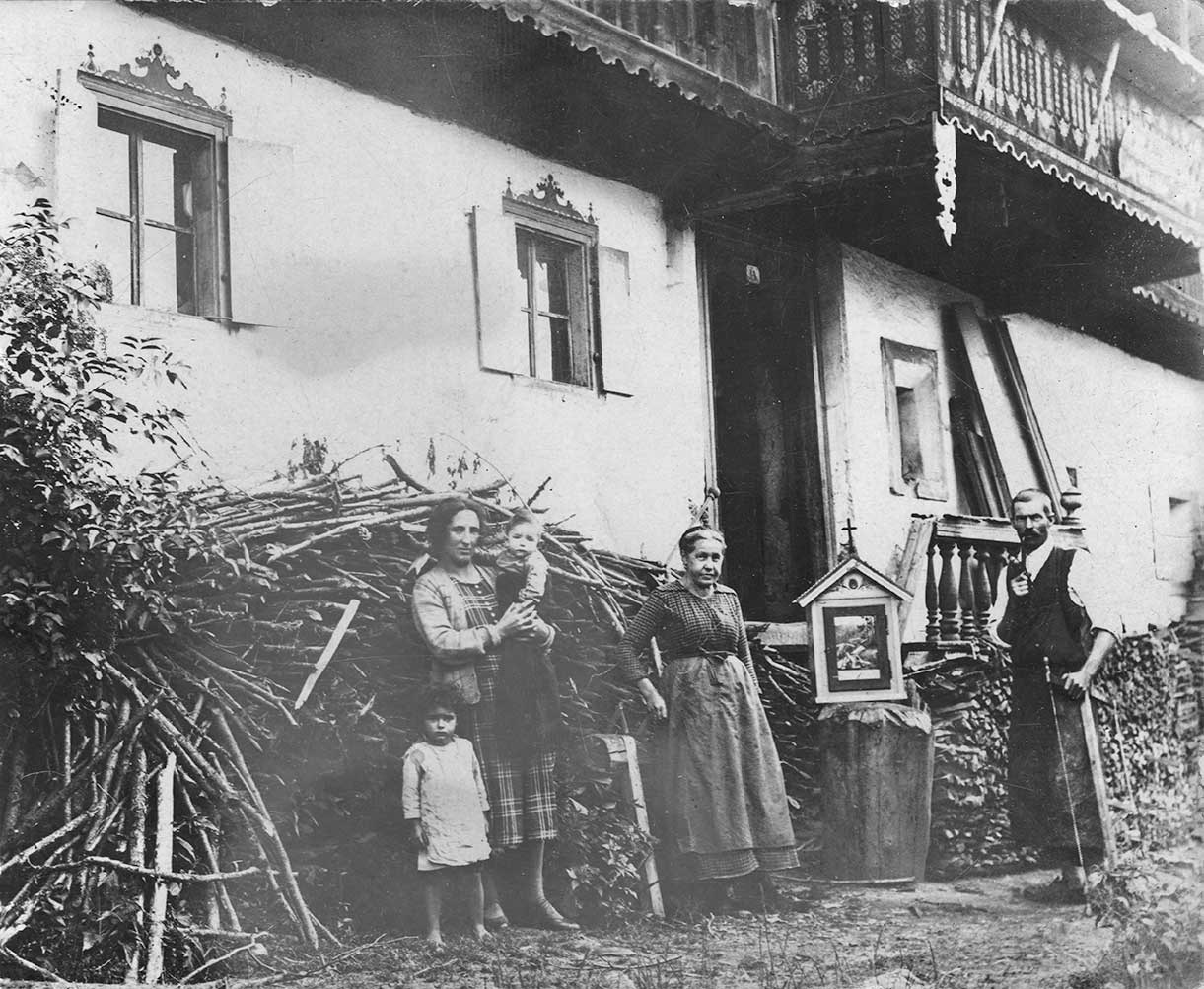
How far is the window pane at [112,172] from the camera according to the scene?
4.71m

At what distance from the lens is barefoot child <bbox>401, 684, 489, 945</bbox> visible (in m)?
5.07

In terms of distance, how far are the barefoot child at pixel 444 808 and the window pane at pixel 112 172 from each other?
2022 mm

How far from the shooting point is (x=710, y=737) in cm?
586

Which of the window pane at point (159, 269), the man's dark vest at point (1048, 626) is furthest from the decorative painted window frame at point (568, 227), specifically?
the man's dark vest at point (1048, 626)

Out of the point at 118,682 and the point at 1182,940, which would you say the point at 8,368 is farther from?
the point at 1182,940

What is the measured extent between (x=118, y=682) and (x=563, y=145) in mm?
3138

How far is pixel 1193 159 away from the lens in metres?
9.30

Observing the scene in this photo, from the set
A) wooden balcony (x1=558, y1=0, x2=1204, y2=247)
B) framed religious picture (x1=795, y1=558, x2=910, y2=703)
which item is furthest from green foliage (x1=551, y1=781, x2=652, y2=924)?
wooden balcony (x1=558, y1=0, x2=1204, y2=247)

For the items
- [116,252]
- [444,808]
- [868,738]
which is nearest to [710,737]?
[868,738]

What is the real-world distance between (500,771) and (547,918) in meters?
0.57

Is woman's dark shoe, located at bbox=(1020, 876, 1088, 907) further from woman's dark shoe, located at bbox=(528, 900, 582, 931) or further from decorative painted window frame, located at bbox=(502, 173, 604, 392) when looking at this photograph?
decorative painted window frame, located at bbox=(502, 173, 604, 392)

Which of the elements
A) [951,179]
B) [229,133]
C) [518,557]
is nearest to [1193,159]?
[951,179]

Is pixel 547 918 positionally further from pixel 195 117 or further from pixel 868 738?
pixel 195 117

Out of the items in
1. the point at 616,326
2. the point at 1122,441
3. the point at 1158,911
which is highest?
the point at 616,326
